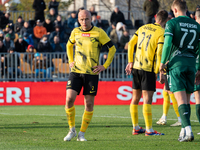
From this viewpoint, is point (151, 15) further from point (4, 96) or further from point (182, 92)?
point (182, 92)

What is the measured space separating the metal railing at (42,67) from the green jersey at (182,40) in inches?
364

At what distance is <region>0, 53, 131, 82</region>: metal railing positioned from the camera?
15.4 m

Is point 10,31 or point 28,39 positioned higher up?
point 10,31

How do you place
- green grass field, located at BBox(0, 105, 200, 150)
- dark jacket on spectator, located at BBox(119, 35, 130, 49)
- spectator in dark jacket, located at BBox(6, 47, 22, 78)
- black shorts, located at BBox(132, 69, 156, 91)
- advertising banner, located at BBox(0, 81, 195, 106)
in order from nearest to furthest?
1. green grass field, located at BBox(0, 105, 200, 150)
2. black shorts, located at BBox(132, 69, 156, 91)
3. advertising banner, located at BBox(0, 81, 195, 106)
4. spectator in dark jacket, located at BBox(6, 47, 22, 78)
5. dark jacket on spectator, located at BBox(119, 35, 130, 49)

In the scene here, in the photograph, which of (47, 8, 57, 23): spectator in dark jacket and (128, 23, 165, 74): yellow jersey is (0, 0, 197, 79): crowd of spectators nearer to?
(47, 8, 57, 23): spectator in dark jacket

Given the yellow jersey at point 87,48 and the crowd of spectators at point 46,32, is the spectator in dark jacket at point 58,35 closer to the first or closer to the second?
the crowd of spectators at point 46,32

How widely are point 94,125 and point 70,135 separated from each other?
6.97 ft

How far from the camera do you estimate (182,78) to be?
20.1ft

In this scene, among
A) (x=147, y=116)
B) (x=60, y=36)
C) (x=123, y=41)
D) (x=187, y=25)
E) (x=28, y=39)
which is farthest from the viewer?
(x=60, y=36)

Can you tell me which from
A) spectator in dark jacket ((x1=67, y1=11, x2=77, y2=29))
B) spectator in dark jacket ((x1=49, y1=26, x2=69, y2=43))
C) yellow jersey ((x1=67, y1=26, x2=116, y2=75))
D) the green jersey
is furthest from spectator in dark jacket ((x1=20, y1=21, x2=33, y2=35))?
Answer: the green jersey

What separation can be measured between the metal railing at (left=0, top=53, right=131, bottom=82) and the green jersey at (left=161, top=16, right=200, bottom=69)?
924 centimetres

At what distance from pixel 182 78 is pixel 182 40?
0.62 m

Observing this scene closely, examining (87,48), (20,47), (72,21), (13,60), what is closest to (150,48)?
(87,48)

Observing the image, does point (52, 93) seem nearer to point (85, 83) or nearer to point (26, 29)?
point (26, 29)
